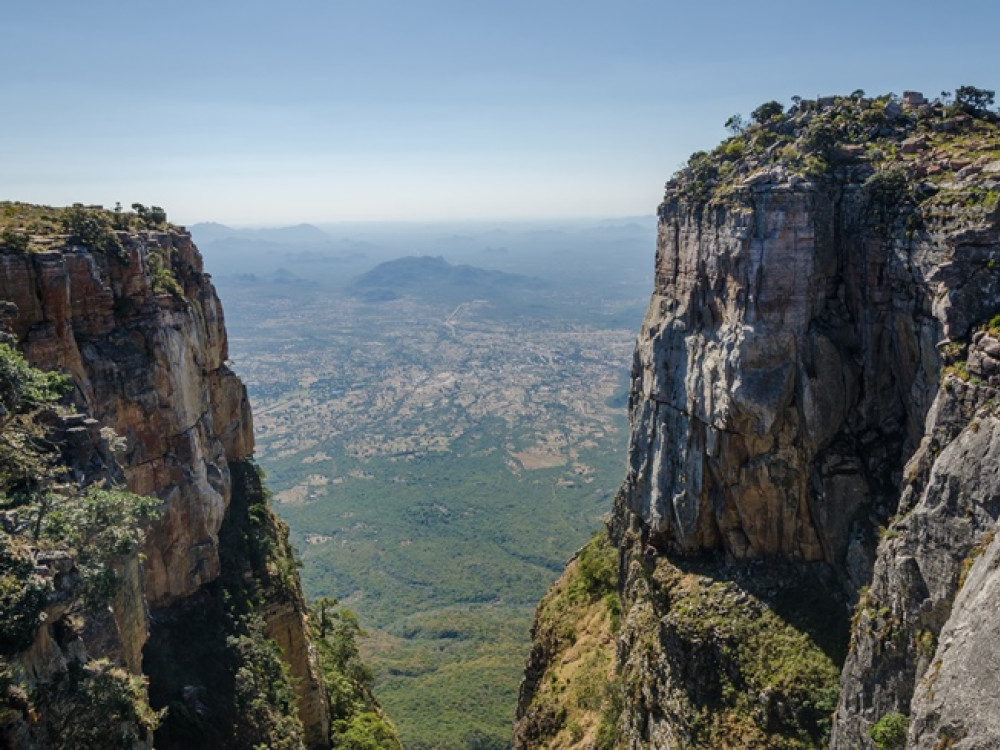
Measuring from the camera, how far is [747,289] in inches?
1254

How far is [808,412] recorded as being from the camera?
101 ft

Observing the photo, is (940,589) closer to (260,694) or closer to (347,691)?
(260,694)

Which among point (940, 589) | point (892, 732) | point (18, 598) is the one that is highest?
point (18, 598)

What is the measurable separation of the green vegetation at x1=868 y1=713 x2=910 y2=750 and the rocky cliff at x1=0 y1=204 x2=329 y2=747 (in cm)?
2302

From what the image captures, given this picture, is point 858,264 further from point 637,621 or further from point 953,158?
point 637,621

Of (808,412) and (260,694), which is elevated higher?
(808,412)

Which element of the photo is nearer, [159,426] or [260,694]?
[260,694]

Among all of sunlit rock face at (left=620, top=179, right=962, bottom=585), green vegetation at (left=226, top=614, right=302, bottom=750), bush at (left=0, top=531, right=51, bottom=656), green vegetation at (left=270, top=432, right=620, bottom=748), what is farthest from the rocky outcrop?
green vegetation at (left=270, top=432, right=620, bottom=748)

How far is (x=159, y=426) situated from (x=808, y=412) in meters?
30.4

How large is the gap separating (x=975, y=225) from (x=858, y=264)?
6200mm

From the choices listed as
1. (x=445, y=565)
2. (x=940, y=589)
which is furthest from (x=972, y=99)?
(x=445, y=565)

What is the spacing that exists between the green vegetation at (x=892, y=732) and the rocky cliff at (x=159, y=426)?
23.0 m

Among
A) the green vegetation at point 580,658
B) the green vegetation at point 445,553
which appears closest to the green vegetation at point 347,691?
the green vegetation at point 580,658

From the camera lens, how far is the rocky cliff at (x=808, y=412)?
22.9 metres
